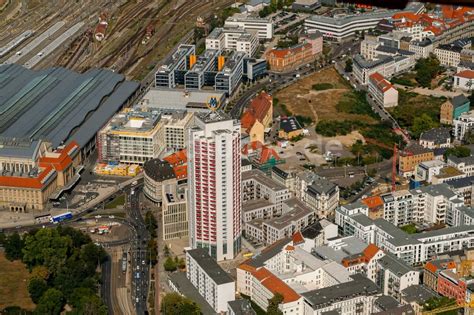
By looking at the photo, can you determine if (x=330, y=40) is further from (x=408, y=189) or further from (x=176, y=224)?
(x=176, y=224)

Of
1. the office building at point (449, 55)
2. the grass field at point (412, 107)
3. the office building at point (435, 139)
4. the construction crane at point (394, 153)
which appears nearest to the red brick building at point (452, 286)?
the construction crane at point (394, 153)

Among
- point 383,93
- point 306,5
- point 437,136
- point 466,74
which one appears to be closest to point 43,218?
point 437,136

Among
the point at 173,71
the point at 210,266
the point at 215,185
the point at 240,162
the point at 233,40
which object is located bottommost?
the point at 210,266

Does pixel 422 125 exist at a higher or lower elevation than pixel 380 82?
lower

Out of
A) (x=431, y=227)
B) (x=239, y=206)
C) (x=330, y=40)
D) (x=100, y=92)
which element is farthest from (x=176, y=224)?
(x=330, y=40)

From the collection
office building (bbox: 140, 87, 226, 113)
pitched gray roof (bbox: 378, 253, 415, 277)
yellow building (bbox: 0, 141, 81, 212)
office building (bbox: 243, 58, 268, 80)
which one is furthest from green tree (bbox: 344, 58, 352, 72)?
pitched gray roof (bbox: 378, 253, 415, 277)

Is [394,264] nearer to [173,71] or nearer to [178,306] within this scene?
[178,306]

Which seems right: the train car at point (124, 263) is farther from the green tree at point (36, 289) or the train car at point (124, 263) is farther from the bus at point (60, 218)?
the bus at point (60, 218)
